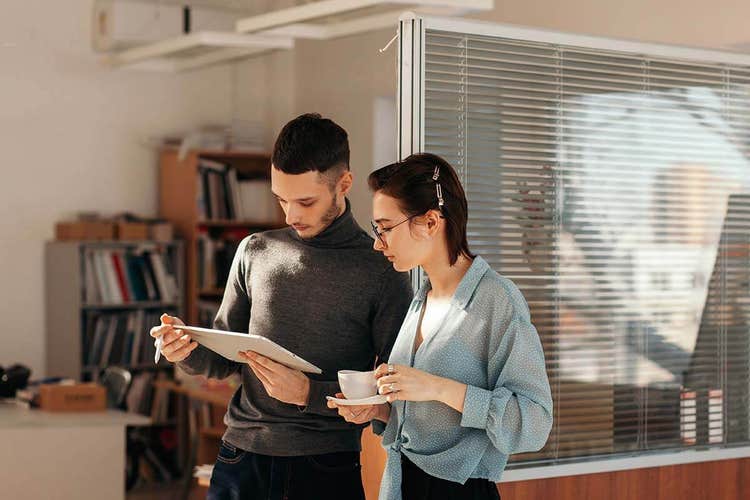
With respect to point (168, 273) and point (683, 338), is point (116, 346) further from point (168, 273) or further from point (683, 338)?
point (683, 338)

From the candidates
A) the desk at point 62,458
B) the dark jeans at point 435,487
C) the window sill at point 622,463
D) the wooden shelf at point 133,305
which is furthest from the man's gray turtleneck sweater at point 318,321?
the wooden shelf at point 133,305

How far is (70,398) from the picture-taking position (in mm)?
5582

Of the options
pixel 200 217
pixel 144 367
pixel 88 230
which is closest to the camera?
pixel 88 230

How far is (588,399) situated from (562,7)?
9.34 feet

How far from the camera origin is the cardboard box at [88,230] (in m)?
7.00

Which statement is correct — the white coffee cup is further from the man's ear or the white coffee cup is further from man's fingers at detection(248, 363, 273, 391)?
the man's ear

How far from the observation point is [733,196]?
3.61m

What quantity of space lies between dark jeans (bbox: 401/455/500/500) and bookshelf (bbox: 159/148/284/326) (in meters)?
5.05

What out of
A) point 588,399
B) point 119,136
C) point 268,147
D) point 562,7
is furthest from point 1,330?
point 588,399

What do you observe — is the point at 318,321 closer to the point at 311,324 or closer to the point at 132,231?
the point at 311,324

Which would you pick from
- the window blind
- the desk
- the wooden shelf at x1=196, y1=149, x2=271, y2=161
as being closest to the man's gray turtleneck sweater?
the window blind

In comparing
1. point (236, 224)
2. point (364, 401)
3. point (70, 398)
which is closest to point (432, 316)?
point (364, 401)

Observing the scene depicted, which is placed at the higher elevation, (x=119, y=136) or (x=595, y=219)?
(x=119, y=136)

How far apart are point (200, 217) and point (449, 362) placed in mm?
5343
